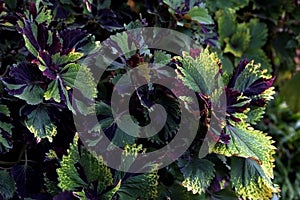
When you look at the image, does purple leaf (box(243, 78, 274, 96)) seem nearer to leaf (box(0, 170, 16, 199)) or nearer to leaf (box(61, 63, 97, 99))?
leaf (box(61, 63, 97, 99))

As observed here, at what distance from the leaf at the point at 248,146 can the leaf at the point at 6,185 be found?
38 centimetres

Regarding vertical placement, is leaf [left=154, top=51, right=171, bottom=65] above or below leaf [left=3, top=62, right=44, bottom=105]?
above

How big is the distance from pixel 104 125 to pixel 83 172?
90 mm

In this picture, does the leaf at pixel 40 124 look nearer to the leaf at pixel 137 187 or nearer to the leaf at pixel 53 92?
the leaf at pixel 53 92

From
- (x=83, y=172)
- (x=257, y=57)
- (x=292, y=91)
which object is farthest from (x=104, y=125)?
(x=292, y=91)

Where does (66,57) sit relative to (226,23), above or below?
above

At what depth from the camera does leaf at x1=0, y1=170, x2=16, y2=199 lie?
868 mm

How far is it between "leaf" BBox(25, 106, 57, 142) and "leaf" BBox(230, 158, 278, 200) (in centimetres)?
33

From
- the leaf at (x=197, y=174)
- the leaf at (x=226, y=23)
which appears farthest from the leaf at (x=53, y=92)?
the leaf at (x=226, y=23)

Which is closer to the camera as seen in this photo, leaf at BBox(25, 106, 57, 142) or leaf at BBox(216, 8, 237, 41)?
leaf at BBox(25, 106, 57, 142)

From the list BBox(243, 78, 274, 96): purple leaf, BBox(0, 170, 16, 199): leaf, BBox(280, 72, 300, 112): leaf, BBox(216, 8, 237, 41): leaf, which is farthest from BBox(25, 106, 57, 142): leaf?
BBox(280, 72, 300, 112): leaf

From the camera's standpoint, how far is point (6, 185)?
0.88m

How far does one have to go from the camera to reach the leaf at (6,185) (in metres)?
0.87

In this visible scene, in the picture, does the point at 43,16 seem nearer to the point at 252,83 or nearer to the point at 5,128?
the point at 5,128
